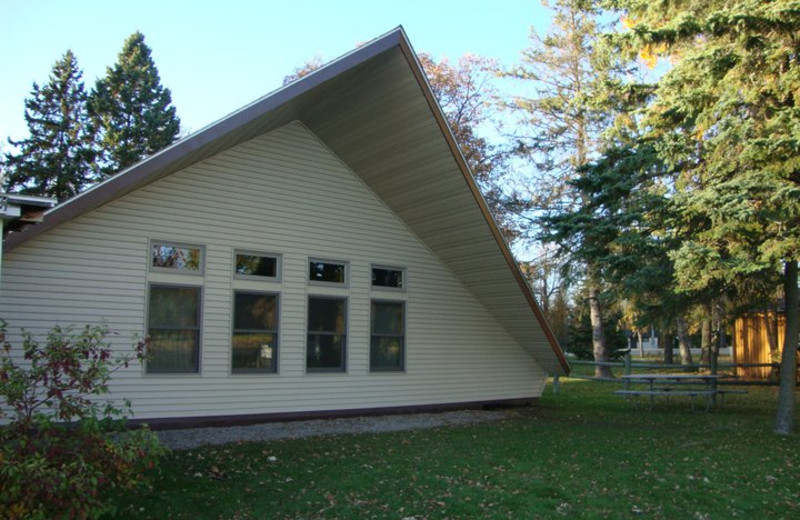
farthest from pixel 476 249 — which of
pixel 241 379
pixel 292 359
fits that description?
pixel 241 379

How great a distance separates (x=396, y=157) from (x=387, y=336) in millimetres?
3365

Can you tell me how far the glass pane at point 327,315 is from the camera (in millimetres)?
11242

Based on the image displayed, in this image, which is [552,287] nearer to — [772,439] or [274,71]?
[274,71]

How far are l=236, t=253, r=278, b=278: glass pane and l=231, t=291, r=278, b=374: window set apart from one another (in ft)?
1.13

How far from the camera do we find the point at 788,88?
30.1 feet

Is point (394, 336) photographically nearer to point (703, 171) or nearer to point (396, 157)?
point (396, 157)

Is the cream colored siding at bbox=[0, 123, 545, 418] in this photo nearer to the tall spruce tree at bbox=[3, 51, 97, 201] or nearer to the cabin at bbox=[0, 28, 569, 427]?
the cabin at bbox=[0, 28, 569, 427]

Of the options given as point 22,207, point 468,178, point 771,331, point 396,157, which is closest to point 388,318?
point 396,157

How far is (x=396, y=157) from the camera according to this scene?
1116 centimetres

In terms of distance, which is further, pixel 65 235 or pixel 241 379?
pixel 241 379

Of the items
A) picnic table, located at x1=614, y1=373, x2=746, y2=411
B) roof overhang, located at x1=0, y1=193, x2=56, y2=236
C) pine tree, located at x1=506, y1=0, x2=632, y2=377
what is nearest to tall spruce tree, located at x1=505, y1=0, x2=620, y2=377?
pine tree, located at x1=506, y1=0, x2=632, y2=377

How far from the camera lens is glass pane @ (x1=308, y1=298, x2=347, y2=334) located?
1124cm

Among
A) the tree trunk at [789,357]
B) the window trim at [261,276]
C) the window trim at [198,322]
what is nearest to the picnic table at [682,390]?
the tree trunk at [789,357]

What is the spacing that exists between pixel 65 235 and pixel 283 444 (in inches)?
165
